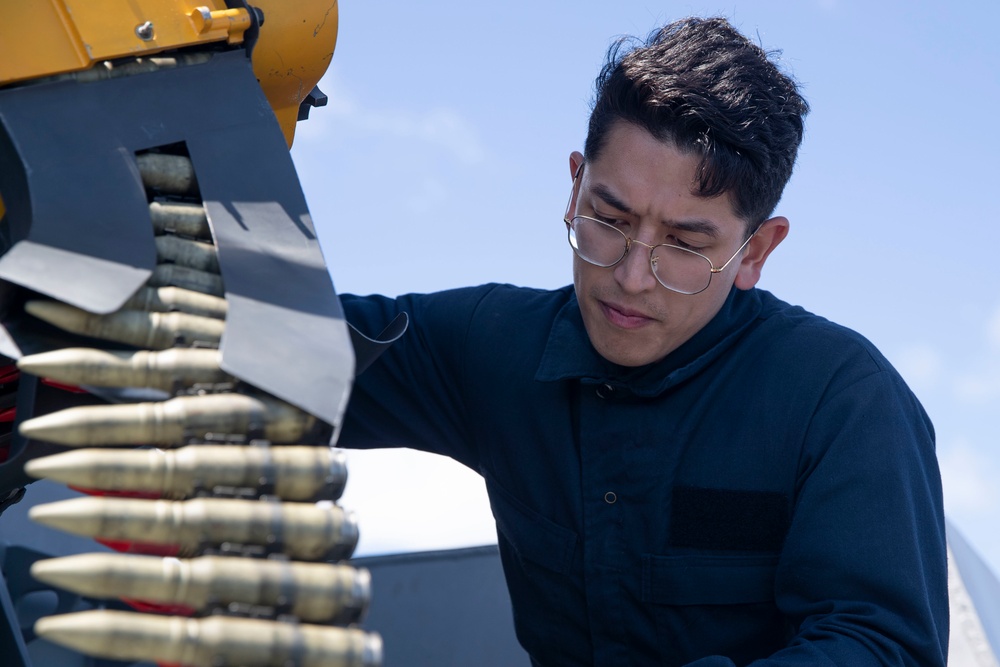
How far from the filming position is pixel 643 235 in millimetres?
2650

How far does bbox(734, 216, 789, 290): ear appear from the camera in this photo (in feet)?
9.48

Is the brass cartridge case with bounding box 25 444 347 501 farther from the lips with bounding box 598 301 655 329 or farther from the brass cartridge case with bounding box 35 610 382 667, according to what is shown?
the lips with bounding box 598 301 655 329

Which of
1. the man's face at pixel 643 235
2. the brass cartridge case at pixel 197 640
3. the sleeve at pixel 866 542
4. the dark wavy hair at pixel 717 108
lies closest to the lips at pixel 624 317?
the man's face at pixel 643 235

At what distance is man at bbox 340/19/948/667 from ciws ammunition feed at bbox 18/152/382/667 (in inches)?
42.3

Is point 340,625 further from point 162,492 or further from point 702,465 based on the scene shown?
point 702,465

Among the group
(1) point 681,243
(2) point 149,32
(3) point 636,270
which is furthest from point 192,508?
(1) point 681,243

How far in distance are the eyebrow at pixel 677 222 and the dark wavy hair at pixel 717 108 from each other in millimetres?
70

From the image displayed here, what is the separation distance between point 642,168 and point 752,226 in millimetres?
315

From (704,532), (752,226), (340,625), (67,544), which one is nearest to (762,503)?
(704,532)

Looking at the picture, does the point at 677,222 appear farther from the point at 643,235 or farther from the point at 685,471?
the point at 685,471

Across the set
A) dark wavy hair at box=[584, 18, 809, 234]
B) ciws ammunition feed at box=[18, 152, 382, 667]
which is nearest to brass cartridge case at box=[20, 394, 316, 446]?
ciws ammunition feed at box=[18, 152, 382, 667]

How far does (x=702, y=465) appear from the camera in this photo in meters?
2.81

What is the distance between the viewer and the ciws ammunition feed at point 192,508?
1619 mm

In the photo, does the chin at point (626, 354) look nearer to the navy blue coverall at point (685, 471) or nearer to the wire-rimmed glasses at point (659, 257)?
the navy blue coverall at point (685, 471)
